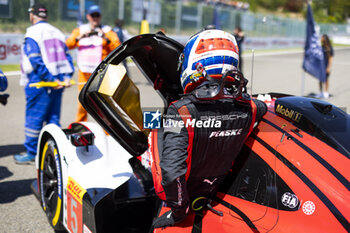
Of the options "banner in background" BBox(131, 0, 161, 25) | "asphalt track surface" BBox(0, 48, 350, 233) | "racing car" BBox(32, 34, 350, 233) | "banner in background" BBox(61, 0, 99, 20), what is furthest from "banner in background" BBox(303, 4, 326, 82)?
"banner in background" BBox(131, 0, 161, 25)

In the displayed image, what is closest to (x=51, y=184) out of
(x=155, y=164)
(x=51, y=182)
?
(x=51, y=182)

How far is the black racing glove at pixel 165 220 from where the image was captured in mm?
2033

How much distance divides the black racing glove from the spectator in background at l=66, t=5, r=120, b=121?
150 inches

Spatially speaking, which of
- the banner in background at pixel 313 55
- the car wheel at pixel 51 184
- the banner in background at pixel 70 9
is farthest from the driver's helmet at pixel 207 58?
the banner in background at pixel 70 9

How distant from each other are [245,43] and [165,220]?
75.2 ft

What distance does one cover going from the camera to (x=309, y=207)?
179 cm

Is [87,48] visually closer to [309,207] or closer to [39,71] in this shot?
[39,71]

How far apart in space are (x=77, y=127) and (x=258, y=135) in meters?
1.77

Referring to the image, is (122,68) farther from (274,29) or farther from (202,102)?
(274,29)

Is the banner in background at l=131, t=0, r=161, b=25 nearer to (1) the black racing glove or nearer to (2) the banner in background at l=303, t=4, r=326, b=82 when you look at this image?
(2) the banner in background at l=303, t=4, r=326, b=82

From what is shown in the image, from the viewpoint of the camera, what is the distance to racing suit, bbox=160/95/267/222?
6.24ft

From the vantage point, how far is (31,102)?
A: 4.75 m

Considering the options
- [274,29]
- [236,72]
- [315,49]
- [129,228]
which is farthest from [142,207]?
[274,29]

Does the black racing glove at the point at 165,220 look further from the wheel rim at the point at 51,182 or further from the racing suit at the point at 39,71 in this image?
the racing suit at the point at 39,71
